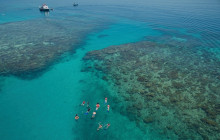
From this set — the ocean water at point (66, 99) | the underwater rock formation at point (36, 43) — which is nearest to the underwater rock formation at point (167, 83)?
the ocean water at point (66, 99)

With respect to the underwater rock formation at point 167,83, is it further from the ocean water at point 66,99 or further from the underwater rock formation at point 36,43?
the underwater rock formation at point 36,43

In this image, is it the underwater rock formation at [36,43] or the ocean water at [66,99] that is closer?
the ocean water at [66,99]

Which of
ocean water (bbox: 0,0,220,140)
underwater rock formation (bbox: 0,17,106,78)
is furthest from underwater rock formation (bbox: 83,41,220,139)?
underwater rock formation (bbox: 0,17,106,78)

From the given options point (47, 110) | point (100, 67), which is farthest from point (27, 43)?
point (47, 110)

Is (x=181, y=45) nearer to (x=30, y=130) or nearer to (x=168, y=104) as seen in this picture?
(x=168, y=104)

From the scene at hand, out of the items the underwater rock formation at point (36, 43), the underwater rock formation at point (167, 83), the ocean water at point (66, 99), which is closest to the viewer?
the ocean water at point (66, 99)

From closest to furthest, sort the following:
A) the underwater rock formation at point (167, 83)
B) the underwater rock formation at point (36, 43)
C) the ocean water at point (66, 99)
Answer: the ocean water at point (66, 99), the underwater rock formation at point (167, 83), the underwater rock formation at point (36, 43)

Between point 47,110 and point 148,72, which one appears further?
point 148,72

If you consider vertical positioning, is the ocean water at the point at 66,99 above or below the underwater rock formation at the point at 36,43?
below
